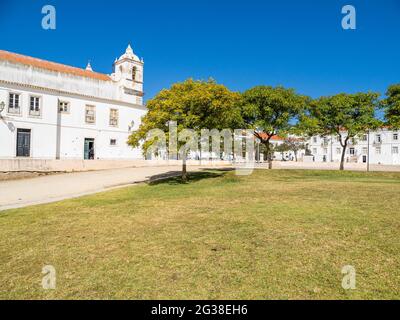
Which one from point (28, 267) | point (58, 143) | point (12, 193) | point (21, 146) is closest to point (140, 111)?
point (58, 143)

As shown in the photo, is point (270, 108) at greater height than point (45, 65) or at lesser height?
lesser

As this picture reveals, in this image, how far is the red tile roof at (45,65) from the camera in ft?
95.1

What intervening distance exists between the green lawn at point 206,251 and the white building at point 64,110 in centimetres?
2137

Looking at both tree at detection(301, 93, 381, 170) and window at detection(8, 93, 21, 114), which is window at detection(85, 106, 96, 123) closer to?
window at detection(8, 93, 21, 114)

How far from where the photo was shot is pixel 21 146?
26.7m

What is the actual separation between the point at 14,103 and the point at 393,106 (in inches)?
1479

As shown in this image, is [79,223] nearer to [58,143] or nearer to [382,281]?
[382,281]

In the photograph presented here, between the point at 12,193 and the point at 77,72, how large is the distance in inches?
961

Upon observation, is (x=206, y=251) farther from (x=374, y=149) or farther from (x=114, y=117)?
(x=374, y=149)

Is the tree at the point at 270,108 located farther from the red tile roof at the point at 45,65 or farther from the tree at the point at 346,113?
the red tile roof at the point at 45,65

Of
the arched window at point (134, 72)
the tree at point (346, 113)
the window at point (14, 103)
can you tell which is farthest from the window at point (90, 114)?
the tree at point (346, 113)

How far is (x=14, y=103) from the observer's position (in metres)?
26.2

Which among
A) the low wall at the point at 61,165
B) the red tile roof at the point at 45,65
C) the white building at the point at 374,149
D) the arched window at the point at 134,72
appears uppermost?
the arched window at the point at 134,72

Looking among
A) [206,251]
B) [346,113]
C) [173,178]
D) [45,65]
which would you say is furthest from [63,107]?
[346,113]
